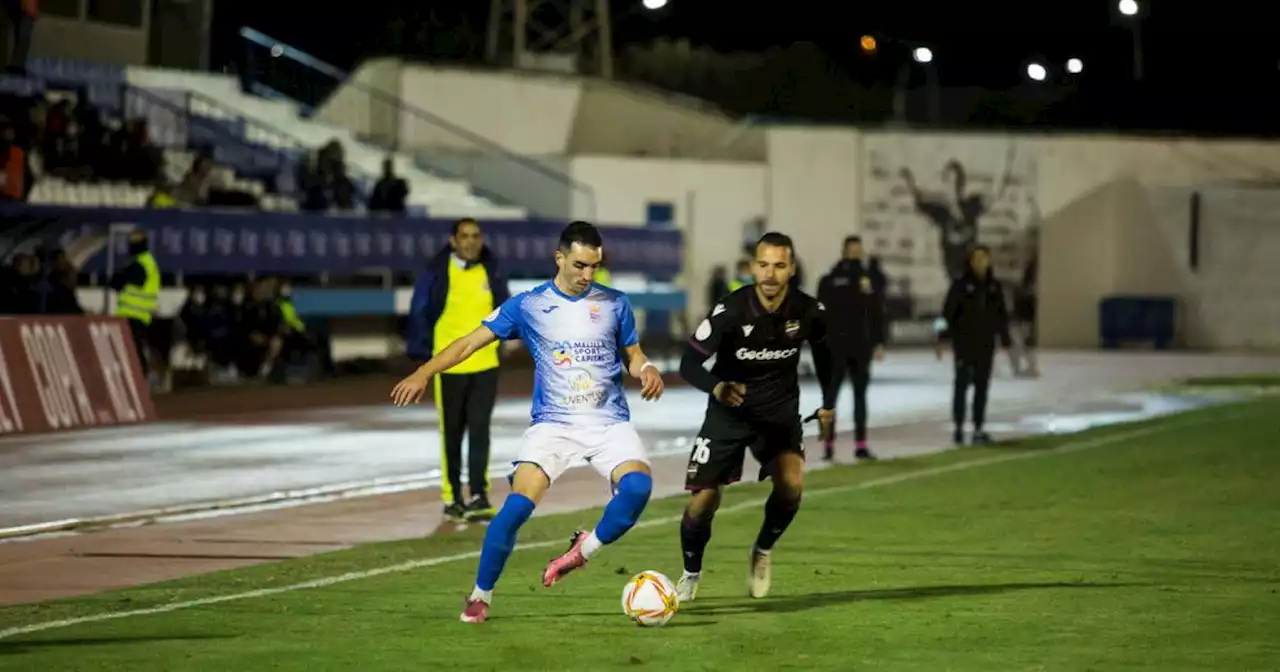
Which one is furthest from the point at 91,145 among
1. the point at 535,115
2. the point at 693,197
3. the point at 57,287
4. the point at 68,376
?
the point at 693,197

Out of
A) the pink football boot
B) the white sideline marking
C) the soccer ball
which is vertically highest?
the pink football boot

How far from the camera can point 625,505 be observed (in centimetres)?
1045

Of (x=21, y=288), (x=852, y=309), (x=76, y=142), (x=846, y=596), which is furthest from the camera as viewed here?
(x=76, y=142)

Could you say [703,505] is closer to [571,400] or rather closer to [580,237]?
[571,400]

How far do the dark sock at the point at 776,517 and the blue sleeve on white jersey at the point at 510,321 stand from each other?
1.67 metres

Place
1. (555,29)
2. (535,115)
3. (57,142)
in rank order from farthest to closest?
(555,29) → (535,115) → (57,142)

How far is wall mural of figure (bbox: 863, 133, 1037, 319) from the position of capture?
49250 mm

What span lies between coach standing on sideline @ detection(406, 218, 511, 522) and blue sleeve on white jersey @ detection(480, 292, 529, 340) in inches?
171

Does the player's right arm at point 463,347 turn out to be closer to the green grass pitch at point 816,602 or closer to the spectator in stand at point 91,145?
the green grass pitch at point 816,602

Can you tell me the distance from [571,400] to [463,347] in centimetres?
59

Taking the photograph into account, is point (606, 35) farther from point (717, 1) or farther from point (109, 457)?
point (109, 457)

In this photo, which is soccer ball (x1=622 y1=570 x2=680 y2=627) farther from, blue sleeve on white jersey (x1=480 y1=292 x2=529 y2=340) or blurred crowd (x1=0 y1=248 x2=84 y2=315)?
blurred crowd (x1=0 y1=248 x2=84 y2=315)

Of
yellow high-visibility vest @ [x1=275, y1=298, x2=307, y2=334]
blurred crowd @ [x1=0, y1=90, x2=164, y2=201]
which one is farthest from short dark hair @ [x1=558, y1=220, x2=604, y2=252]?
yellow high-visibility vest @ [x1=275, y1=298, x2=307, y2=334]

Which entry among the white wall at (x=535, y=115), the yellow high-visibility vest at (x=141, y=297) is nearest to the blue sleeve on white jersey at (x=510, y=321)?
the yellow high-visibility vest at (x=141, y=297)
